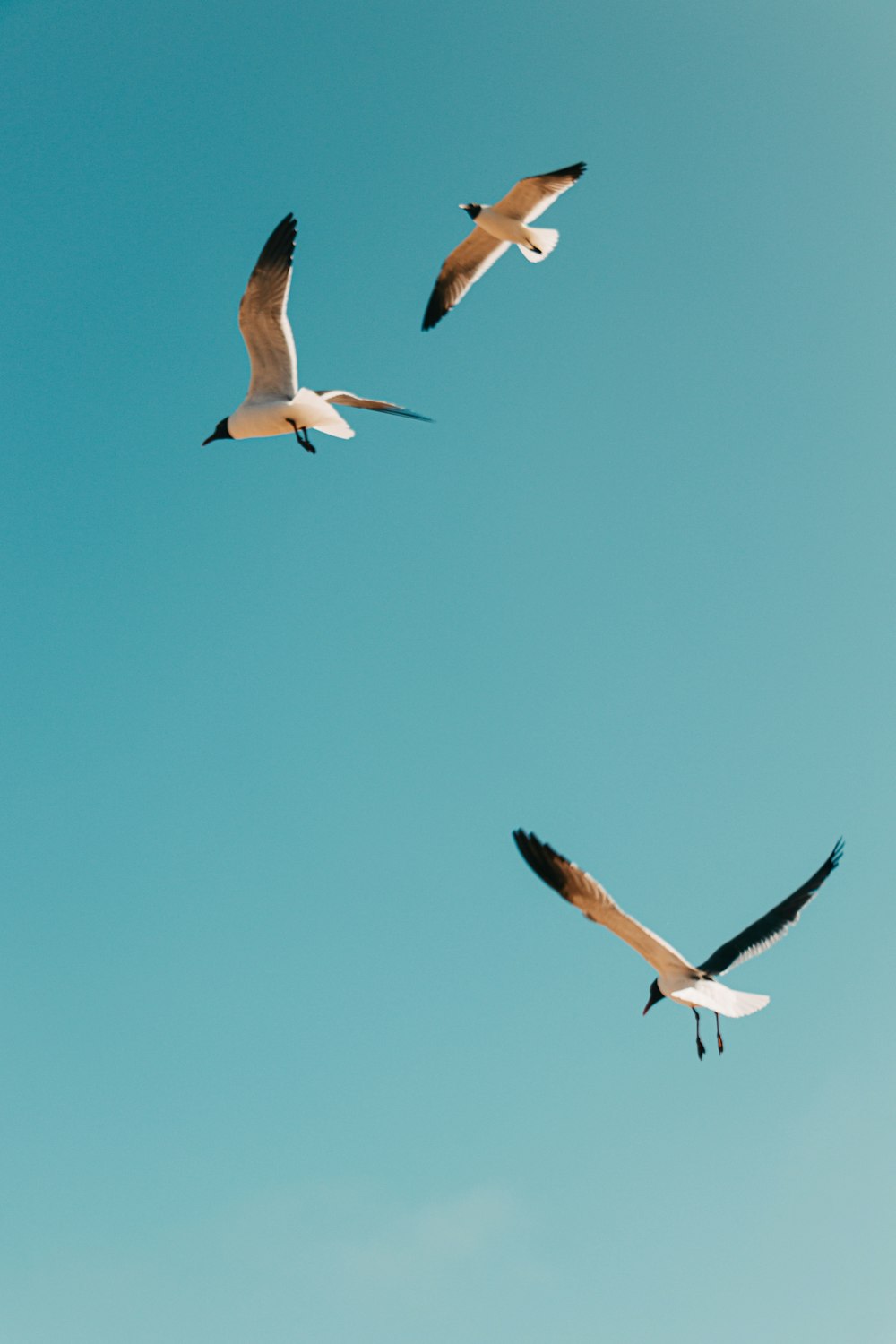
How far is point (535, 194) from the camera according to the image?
16000mm

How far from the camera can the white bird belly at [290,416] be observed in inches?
500

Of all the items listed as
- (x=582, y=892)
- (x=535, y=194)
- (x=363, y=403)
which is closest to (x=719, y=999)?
(x=582, y=892)

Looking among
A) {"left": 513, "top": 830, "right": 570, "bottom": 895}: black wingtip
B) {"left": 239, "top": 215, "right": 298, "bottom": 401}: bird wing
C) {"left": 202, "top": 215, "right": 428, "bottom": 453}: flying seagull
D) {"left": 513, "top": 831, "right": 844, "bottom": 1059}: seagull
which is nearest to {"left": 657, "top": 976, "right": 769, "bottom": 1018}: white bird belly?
{"left": 513, "top": 831, "right": 844, "bottom": 1059}: seagull

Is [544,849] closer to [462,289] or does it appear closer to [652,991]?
[652,991]

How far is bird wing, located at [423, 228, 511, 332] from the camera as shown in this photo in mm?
17297

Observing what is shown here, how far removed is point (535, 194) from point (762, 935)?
9.69 metres

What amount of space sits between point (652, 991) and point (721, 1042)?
0.99 meters

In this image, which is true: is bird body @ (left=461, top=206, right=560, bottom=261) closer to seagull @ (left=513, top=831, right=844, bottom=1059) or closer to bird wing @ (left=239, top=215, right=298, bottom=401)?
bird wing @ (left=239, top=215, right=298, bottom=401)

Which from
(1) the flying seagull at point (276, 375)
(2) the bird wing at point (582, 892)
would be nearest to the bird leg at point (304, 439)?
(1) the flying seagull at point (276, 375)

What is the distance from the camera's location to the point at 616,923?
10180 mm

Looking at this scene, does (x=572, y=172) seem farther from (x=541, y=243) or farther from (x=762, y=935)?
(x=762, y=935)

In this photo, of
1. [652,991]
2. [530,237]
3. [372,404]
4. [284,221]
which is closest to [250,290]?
[284,221]

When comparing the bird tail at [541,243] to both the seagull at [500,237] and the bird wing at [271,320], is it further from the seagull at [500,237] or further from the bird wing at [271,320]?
the bird wing at [271,320]

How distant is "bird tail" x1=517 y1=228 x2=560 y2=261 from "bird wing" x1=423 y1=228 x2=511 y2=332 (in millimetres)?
1005
